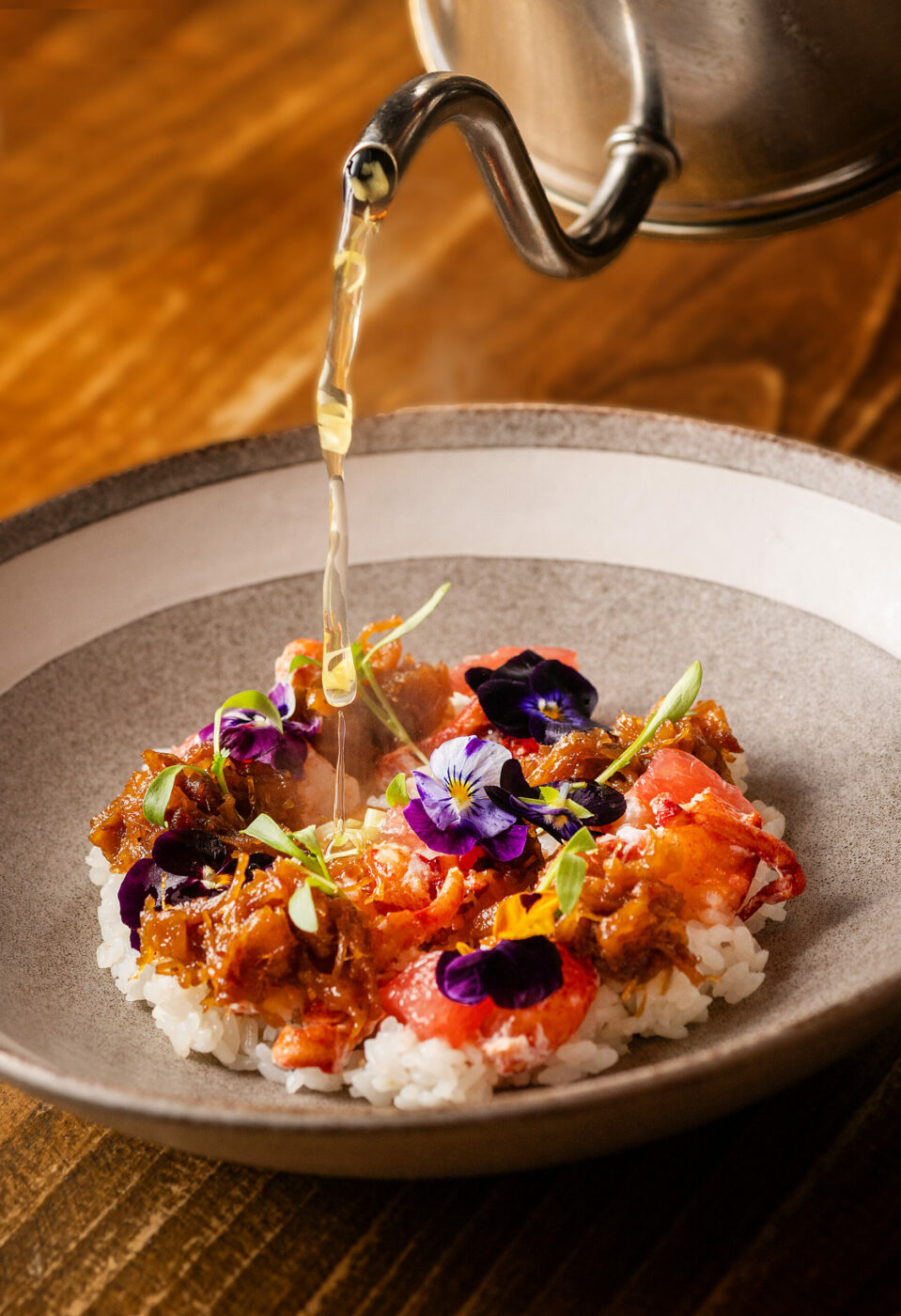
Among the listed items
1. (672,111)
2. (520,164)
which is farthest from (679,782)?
(672,111)

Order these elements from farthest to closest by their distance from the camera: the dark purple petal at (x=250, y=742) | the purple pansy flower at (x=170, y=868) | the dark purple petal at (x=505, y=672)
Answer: the dark purple petal at (x=505, y=672) → the dark purple petal at (x=250, y=742) → the purple pansy flower at (x=170, y=868)

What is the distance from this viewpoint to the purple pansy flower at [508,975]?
1.37 meters

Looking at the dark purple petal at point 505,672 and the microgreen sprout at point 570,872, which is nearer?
the microgreen sprout at point 570,872

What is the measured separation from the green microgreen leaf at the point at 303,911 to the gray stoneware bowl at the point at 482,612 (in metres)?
0.17

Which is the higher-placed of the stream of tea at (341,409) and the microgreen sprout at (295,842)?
the stream of tea at (341,409)

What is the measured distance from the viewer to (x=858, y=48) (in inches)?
63.9

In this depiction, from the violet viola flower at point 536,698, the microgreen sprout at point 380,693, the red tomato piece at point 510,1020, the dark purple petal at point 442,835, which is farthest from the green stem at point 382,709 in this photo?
the red tomato piece at point 510,1020

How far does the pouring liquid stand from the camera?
148 centimetres

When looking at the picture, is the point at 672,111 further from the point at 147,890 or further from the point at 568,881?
the point at 147,890

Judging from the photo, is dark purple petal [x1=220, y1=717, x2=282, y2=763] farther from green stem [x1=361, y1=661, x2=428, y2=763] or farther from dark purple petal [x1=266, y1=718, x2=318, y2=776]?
green stem [x1=361, y1=661, x2=428, y2=763]

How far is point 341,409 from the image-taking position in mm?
1604

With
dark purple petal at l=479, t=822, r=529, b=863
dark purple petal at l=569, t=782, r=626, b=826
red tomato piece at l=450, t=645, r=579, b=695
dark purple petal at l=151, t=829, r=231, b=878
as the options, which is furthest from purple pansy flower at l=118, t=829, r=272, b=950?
red tomato piece at l=450, t=645, r=579, b=695

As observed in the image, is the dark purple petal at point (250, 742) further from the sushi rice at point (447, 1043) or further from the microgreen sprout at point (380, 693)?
the sushi rice at point (447, 1043)

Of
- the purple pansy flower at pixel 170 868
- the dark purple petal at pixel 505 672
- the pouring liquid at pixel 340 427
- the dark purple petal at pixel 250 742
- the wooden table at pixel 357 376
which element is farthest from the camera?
the dark purple petal at pixel 505 672
